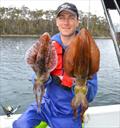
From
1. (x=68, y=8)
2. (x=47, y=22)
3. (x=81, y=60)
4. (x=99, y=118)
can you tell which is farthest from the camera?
(x=47, y=22)

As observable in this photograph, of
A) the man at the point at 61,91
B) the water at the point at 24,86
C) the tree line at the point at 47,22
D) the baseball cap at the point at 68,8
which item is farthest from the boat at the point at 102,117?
the water at the point at 24,86

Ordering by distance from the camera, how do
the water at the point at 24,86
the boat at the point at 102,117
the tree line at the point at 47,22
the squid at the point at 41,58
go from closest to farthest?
the squid at the point at 41,58 → the tree line at the point at 47,22 → the boat at the point at 102,117 → the water at the point at 24,86

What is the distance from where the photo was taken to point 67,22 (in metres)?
3.21

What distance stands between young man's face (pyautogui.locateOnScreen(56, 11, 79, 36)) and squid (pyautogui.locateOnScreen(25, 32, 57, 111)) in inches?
24.3

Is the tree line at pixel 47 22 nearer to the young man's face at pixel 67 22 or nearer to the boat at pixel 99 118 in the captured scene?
the young man's face at pixel 67 22

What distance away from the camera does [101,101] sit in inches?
733

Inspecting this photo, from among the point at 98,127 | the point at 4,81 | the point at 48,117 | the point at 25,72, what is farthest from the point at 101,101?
the point at 48,117

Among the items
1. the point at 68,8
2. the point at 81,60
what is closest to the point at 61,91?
the point at 68,8

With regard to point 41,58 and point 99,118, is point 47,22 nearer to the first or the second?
point 99,118

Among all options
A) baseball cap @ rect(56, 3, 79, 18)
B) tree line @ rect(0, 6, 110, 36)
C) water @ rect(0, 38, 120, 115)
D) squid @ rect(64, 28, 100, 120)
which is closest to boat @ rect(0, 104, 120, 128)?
tree line @ rect(0, 6, 110, 36)

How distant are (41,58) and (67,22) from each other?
72cm

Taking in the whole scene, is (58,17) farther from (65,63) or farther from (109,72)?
(109,72)

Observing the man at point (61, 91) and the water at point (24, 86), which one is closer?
the man at point (61, 91)

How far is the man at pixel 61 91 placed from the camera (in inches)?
127
